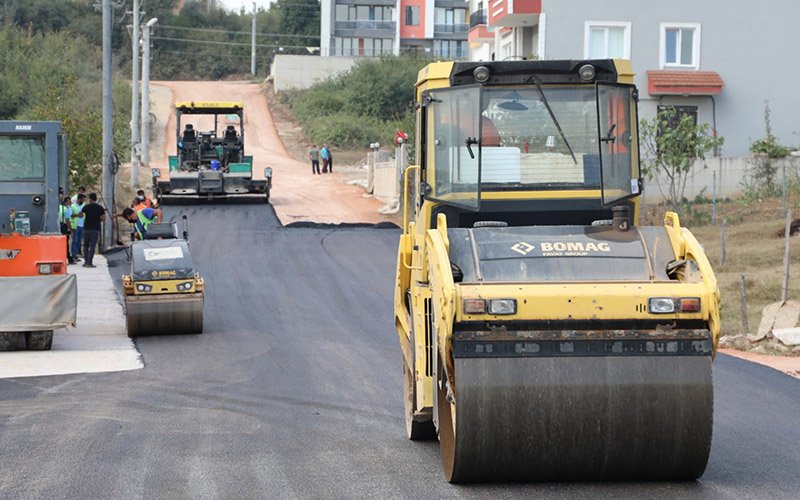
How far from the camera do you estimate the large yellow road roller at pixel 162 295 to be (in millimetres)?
16047

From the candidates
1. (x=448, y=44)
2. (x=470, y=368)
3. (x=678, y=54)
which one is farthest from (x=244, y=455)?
(x=448, y=44)

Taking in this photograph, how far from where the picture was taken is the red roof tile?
34.8m

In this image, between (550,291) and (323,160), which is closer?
(550,291)

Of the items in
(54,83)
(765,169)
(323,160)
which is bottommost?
(765,169)

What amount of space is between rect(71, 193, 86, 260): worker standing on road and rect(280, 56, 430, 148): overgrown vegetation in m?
33.9

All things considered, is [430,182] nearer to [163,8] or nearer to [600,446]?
[600,446]

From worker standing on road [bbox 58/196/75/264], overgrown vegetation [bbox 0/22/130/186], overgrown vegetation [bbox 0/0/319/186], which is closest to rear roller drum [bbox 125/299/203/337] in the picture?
worker standing on road [bbox 58/196/75/264]

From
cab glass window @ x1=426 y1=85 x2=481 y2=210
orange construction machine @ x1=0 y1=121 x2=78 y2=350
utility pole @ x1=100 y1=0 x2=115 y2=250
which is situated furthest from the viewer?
utility pole @ x1=100 y1=0 x2=115 y2=250

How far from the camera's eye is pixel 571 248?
7.08 meters

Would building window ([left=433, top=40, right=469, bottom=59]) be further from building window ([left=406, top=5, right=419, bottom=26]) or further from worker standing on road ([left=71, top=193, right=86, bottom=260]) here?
worker standing on road ([left=71, top=193, right=86, bottom=260])

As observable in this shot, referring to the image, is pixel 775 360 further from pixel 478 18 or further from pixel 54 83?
pixel 54 83

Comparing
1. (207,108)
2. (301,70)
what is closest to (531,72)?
(207,108)

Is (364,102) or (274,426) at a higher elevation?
(364,102)

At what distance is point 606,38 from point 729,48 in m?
4.48
